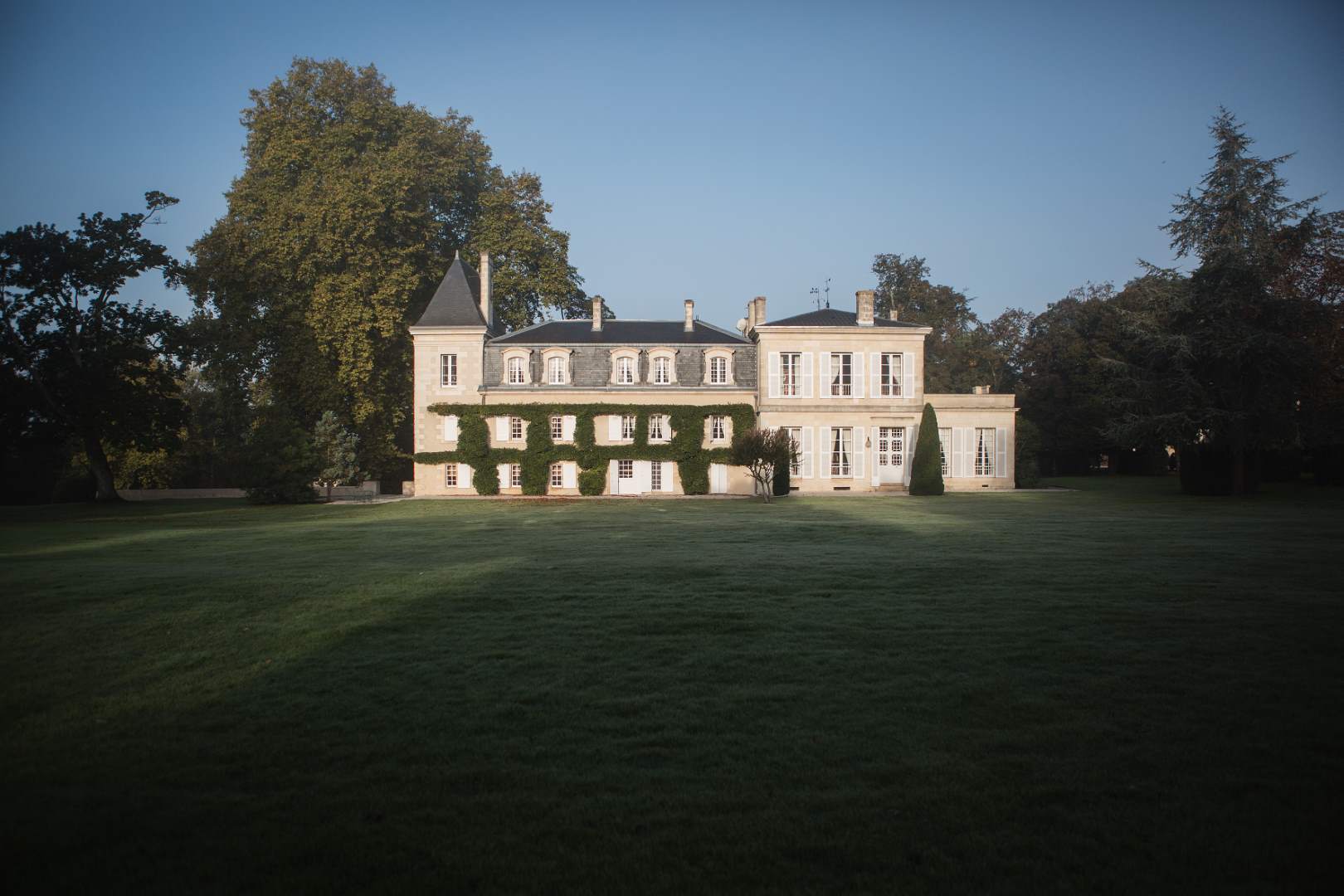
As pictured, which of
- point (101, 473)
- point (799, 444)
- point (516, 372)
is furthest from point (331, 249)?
point (799, 444)

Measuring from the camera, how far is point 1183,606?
365 inches

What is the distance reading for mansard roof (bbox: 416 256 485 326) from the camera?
3600 centimetres

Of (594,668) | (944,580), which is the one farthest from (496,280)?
(594,668)

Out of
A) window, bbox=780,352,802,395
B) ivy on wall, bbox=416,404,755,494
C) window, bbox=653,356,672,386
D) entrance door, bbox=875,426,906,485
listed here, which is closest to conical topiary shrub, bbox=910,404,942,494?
entrance door, bbox=875,426,906,485

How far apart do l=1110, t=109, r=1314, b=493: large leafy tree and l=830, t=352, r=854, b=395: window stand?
10.6 meters

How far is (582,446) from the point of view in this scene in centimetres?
3597

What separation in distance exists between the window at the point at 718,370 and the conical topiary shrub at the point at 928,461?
28.3ft

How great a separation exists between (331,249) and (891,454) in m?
25.3

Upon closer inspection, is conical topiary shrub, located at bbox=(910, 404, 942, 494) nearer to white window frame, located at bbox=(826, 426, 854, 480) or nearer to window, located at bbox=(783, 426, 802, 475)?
white window frame, located at bbox=(826, 426, 854, 480)

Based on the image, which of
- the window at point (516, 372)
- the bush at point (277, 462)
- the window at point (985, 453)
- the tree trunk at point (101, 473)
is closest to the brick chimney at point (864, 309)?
the window at point (985, 453)

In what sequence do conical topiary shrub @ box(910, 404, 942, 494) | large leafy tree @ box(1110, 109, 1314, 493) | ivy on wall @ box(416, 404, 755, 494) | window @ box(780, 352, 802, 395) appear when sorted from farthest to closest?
window @ box(780, 352, 802, 395)
ivy on wall @ box(416, 404, 755, 494)
conical topiary shrub @ box(910, 404, 942, 494)
large leafy tree @ box(1110, 109, 1314, 493)

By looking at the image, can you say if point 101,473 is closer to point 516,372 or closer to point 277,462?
point 277,462

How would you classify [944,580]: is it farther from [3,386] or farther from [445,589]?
[3,386]

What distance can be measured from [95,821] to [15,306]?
111 feet
